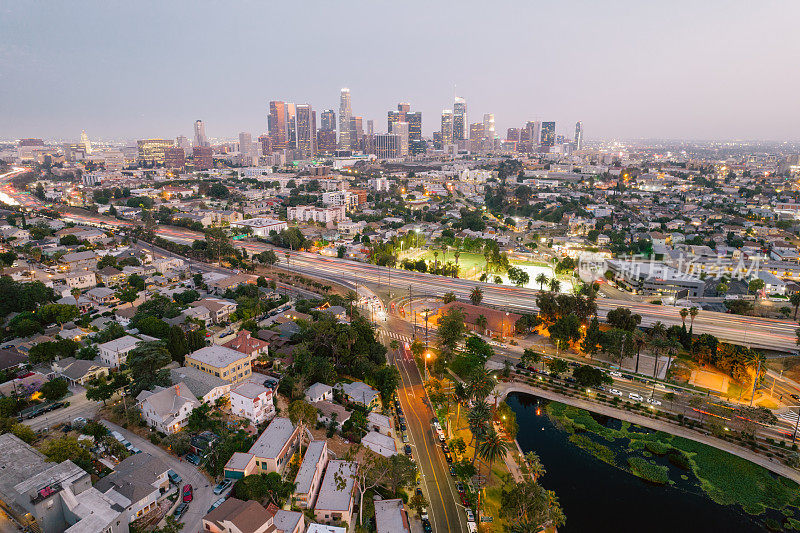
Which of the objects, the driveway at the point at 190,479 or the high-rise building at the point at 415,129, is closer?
the driveway at the point at 190,479

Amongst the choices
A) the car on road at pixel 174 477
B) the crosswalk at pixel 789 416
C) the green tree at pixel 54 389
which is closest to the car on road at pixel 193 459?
the car on road at pixel 174 477

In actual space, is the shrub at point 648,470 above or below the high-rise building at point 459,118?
below

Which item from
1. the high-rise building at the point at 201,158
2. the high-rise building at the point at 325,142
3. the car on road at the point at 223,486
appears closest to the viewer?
the car on road at the point at 223,486

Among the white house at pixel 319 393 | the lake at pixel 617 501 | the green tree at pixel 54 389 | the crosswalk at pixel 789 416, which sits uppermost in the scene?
the green tree at pixel 54 389

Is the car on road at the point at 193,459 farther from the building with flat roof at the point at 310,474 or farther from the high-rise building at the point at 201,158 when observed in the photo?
the high-rise building at the point at 201,158

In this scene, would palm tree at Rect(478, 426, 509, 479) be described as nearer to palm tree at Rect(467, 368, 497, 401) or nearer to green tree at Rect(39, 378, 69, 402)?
palm tree at Rect(467, 368, 497, 401)

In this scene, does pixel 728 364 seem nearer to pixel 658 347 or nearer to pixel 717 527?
pixel 658 347
